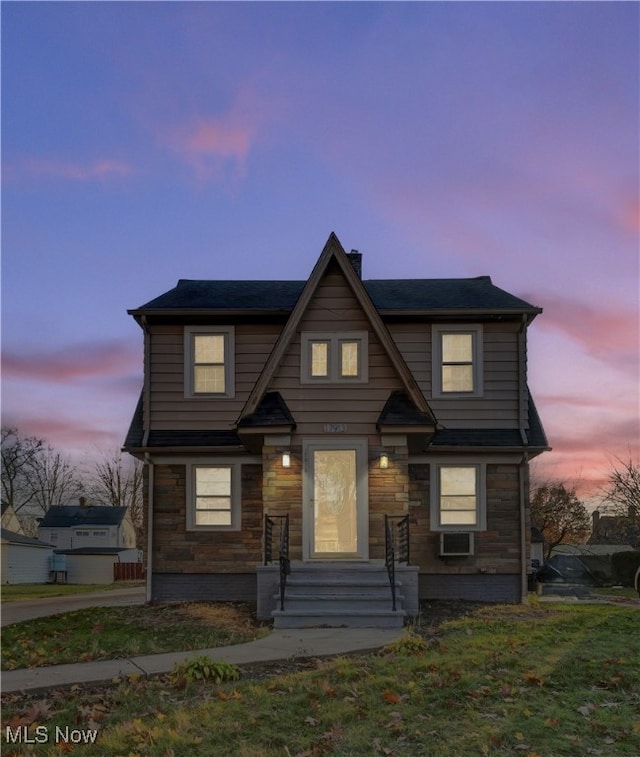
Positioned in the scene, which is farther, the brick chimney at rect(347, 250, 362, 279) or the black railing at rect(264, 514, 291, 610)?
the brick chimney at rect(347, 250, 362, 279)

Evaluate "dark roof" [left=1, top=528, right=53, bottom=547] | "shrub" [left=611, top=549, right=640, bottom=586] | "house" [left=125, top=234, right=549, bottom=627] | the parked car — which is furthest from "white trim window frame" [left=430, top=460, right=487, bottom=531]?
"dark roof" [left=1, top=528, right=53, bottom=547]

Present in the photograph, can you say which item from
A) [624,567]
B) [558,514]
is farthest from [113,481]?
[624,567]

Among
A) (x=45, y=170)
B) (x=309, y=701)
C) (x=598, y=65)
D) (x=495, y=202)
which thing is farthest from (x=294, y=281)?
(x=309, y=701)

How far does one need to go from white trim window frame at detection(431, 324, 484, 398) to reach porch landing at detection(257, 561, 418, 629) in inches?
177

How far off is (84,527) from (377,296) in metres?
41.1

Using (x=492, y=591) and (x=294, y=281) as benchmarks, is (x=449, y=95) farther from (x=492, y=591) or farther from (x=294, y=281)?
(x=492, y=591)

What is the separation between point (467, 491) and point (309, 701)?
32.1 feet

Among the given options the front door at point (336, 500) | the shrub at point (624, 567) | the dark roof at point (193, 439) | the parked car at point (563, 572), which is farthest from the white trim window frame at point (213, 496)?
the shrub at point (624, 567)

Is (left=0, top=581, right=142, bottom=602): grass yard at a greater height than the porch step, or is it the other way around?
the porch step

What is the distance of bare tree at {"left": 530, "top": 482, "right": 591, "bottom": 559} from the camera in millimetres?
47250

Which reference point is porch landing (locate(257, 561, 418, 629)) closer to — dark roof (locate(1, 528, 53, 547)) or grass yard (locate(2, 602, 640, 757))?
grass yard (locate(2, 602, 640, 757))

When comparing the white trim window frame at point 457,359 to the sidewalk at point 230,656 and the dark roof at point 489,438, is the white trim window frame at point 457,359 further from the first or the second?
the sidewalk at point 230,656
